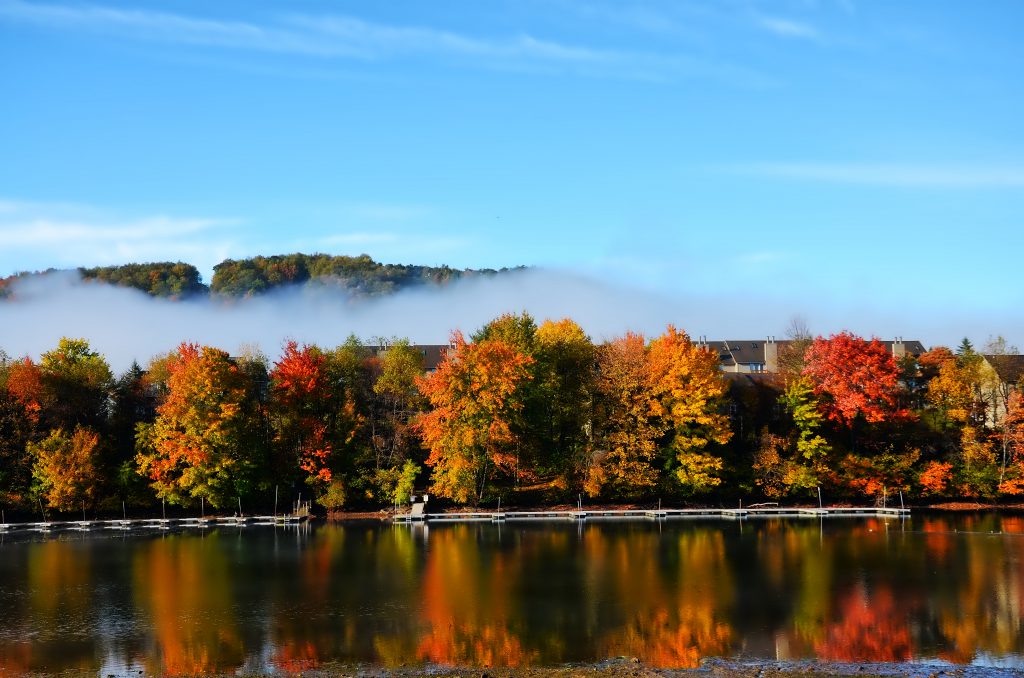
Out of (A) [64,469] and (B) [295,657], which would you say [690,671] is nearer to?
(B) [295,657]

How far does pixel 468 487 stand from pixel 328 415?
13.1 m

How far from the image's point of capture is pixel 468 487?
67062mm

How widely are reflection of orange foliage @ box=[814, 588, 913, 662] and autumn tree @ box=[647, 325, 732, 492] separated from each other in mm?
29879

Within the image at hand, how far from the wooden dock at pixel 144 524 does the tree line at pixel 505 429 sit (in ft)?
4.77

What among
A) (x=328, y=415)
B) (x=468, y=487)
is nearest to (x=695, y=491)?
(x=468, y=487)

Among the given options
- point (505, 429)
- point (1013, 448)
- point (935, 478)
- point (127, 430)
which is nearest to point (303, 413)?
point (127, 430)

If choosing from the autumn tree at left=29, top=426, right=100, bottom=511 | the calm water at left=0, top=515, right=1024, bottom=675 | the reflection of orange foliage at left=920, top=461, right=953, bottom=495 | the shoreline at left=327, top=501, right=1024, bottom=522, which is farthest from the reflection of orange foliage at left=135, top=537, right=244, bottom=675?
the reflection of orange foliage at left=920, top=461, right=953, bottom=495

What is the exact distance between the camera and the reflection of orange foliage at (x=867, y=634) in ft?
96.8

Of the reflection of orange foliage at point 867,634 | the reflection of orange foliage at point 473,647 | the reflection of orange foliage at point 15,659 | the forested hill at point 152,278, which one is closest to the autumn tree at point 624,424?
the reflection of orange foliage at point 867,634

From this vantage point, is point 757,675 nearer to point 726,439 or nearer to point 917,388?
point 726,439

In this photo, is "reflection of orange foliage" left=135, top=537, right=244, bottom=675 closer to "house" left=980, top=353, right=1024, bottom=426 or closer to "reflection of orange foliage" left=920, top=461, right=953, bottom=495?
"reflection of orange foliage" left=920, top=461, right=953, bottom=495

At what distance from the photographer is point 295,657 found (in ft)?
97.8

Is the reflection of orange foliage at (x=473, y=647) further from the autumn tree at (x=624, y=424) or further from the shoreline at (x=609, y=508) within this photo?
the autumn tree at (x=624, y=424)

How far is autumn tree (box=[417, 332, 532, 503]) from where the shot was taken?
67312 millimetres
